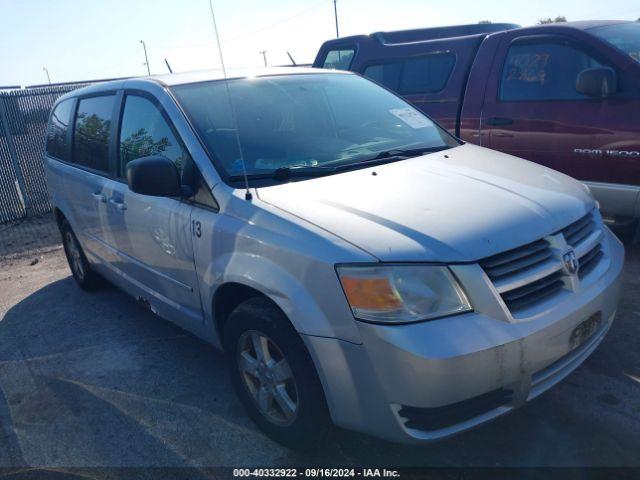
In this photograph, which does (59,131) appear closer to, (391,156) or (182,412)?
(182,412)

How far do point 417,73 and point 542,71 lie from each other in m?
1.44

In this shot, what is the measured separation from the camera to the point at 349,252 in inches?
84.1

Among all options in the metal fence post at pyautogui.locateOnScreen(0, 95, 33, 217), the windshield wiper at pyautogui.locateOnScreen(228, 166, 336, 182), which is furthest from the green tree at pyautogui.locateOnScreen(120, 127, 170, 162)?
the metal fence post at pyautogui.locateOnScreen(0, 95, 33, 217)

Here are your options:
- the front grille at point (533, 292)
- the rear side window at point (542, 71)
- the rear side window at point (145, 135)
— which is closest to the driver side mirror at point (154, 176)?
the rear side window at point (145, 135)

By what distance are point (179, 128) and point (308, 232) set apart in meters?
1.18

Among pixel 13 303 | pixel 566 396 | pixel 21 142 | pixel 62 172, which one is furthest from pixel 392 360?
pixel 21 142

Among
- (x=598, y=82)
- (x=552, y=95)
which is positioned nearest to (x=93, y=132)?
(x=552, y=95)

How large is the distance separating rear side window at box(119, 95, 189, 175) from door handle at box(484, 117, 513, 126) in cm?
309

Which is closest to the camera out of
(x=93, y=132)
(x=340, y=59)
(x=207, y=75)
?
(x=207, y=75)

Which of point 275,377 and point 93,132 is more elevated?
point 93,132

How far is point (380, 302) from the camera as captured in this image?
2.10 meters

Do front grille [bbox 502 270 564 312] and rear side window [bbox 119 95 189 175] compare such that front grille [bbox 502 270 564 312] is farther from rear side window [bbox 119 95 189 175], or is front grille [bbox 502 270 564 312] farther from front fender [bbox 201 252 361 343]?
rear side window [bbox 119 95 189 175]

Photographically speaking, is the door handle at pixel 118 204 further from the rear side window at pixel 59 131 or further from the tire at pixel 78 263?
the tire at pixel 78 263

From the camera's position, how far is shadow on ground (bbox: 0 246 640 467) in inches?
101
